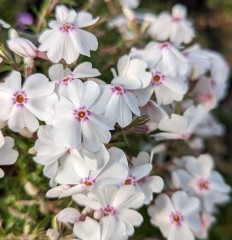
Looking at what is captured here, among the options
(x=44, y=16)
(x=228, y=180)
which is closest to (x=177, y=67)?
(x=44, y=16)

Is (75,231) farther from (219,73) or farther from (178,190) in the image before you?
(219,73)

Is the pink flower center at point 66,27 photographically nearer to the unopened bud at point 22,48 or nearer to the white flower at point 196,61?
the unopened bud at point 22,48

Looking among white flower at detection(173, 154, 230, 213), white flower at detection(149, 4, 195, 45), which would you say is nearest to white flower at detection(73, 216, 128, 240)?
white flower at detection(173, 154, 230, 213)

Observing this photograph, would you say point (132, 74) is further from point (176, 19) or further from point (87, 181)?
point (176, 19)

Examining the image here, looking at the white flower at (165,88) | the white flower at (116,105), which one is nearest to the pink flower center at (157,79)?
the white flower at (165,88)

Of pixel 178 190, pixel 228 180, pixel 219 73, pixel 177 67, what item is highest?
pixel 177 67
